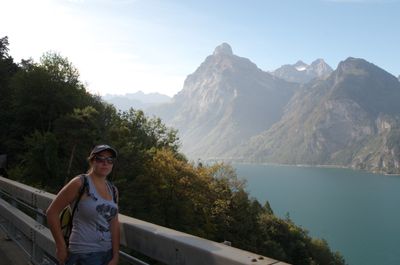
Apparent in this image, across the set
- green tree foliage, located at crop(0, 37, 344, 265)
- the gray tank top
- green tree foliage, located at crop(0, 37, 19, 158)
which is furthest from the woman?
green tree foliage, located at crop(0, 37, 19, 158)

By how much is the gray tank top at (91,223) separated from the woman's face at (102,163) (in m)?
0.14

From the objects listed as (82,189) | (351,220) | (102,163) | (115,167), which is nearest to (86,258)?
(82,189)

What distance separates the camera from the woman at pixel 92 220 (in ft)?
12.6

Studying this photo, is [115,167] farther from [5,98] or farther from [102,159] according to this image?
[102,159]

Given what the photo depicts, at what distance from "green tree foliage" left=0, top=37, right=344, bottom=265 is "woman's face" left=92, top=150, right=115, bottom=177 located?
28.3 meters

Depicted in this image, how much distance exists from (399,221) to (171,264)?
15410 cm

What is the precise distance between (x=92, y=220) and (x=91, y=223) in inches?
1.2

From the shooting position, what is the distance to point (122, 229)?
4.45 meters

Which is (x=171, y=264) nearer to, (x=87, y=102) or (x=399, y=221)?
(x=87, y=102)

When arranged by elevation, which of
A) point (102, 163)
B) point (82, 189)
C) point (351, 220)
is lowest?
point (351, 220)

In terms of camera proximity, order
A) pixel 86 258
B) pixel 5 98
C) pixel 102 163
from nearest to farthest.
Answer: pixel 86 258 < pixel 102 163 < pixel 5 98

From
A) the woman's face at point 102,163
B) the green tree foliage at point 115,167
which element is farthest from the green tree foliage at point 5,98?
the woman's face at point 102,163

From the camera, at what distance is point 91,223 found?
13.0 feet

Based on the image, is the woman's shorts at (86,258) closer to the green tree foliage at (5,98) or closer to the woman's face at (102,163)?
the woman's face at (102,163)
